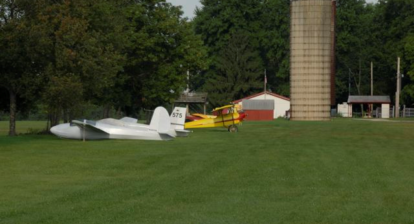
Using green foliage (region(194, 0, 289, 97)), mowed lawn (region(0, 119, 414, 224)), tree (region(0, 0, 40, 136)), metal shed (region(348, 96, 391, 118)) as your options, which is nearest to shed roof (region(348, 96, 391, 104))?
metal shed (region(348, 96, 391, 118))

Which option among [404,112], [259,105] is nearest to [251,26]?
[404,112]

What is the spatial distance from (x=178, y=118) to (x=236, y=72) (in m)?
77.8

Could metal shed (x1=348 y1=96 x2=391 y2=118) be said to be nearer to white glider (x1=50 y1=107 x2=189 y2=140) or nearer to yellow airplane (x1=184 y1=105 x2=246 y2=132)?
yellow airplane (x1=184 y1=105 x2=246 y2=132)

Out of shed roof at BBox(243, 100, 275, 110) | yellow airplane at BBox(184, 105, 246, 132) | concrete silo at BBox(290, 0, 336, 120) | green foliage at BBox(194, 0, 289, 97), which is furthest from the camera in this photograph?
green foliage at BBox(194, 0, 289, 97)

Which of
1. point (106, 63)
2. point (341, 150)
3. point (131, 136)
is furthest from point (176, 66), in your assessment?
point (341, 150)

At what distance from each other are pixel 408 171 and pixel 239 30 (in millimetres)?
100055

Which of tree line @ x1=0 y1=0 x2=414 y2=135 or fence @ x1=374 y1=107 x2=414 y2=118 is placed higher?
tree line @ x1=0 y1=0 x2=414 y2=135

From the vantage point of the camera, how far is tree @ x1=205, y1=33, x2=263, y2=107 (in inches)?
4697

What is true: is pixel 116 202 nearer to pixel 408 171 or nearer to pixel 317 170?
pixel 317 170

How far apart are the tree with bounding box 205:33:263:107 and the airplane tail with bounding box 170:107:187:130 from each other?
7424cm

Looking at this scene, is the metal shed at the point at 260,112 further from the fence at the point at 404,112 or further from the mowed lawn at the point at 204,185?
the mowed lawn at the point at 204,185

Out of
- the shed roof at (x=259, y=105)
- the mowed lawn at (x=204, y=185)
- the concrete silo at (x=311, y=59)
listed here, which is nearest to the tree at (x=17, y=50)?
the mowed lawn at (x=204, y=185)

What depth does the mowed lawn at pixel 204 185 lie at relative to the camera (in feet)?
47.1

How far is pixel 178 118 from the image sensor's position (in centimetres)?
4366
